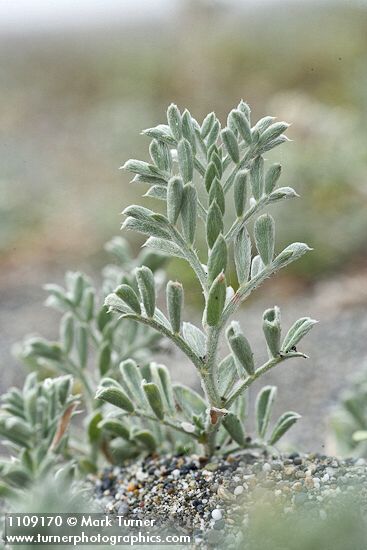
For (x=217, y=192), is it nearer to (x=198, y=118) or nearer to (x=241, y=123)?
(x=241, y=123)

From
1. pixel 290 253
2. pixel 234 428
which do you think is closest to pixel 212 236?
pixel 290 253

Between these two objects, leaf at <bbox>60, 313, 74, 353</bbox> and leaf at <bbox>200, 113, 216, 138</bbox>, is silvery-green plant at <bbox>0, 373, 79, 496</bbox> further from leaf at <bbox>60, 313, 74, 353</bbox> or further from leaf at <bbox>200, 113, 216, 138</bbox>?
leaf at <bbox>200, 113, 216, 138</bbox>

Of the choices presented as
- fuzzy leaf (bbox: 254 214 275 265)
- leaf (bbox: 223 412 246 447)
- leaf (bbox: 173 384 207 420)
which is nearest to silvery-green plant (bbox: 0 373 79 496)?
leaf (bbox: 173 384 207 420)

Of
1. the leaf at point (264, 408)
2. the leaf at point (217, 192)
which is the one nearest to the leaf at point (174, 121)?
the leaf at point (217, 192)

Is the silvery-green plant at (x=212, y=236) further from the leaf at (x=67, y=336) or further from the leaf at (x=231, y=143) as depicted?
the leaf at (x=67, y=336)

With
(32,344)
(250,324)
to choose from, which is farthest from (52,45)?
(32,344)

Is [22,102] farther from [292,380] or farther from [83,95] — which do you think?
[292,380]
